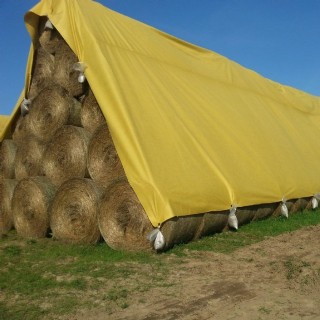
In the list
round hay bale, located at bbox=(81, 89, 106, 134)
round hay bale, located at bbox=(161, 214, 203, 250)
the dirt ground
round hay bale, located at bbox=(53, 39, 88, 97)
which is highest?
round hay bale, located at bbox=(53, 39, 88, 97)

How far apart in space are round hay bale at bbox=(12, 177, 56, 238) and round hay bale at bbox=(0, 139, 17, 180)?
1.22 m

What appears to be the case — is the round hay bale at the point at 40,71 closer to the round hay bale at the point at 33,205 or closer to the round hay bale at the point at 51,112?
the round hay bale at the point at 51,112

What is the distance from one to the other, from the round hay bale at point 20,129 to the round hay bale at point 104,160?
8.48 ft

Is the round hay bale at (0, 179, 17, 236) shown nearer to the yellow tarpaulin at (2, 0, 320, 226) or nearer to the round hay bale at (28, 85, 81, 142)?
the round hay bale at (28, 85, 81, 142)

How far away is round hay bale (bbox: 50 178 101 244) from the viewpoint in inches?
320

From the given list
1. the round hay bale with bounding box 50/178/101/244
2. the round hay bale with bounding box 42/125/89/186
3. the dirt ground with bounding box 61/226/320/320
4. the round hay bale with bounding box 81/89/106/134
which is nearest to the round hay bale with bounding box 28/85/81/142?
the round hay bale with bounding box 81/89/106/134

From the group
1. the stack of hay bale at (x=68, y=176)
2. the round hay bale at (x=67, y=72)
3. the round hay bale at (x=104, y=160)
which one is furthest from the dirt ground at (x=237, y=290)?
the round hay bale at (x=67, y=72)

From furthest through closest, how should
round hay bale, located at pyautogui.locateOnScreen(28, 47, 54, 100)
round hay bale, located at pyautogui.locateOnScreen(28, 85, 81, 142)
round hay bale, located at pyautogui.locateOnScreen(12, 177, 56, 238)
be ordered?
round hay bale, located at pyautogui.locateOnScreen(28, 47, 54, 100) → round hay bale, located at pyautogui.locateOnScreen(28, 85, 81, 142) → round hay bale, located at pyautogui.locateOnScreen(12, 177, 56, 238)

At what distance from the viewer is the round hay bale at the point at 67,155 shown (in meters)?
8.73

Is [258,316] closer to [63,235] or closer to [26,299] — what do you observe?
[26,299]

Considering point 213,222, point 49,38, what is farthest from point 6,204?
point 213,222

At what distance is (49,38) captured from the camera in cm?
1009

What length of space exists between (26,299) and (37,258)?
80.4 inches

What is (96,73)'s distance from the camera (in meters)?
8.59
